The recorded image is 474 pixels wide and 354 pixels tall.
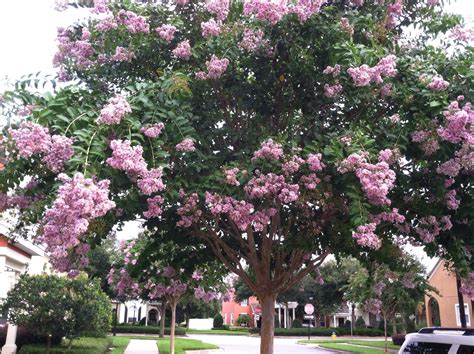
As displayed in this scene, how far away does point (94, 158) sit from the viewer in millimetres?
4973

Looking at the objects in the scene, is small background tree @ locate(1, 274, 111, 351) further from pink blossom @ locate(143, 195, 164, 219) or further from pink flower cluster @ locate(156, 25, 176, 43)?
pink flower cluster @ locate(156, 25, 176, 43)

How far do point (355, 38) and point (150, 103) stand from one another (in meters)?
3.21

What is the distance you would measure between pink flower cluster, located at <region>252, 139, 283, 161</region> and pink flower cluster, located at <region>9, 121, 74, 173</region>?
231 cm

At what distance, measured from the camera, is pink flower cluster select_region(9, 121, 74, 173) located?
15.7ft

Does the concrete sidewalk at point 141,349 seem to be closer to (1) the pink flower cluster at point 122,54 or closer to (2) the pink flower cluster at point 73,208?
(1) the pink flower cluster at point 122,54

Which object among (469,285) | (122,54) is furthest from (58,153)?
(469,285)

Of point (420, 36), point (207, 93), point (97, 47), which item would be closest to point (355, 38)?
point (420, 36)

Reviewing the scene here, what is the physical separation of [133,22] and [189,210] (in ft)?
8.75

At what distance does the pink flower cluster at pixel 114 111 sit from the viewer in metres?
5.10

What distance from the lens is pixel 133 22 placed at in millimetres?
6691

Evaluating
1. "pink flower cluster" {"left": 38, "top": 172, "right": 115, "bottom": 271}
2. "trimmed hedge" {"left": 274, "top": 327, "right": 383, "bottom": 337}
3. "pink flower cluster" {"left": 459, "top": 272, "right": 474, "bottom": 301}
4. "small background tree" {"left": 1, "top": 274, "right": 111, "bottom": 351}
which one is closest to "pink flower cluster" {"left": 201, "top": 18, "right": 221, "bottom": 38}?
"pink flower cluster" {"left": 38, "top": 172, "right": 115, "bottom": 271}

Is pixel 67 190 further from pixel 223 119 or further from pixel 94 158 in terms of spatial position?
pixel 223 119

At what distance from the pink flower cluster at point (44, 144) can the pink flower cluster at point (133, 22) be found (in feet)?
7.90

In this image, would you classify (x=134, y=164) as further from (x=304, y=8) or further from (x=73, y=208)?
(x=304, y=8)
